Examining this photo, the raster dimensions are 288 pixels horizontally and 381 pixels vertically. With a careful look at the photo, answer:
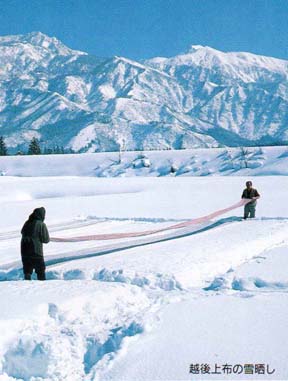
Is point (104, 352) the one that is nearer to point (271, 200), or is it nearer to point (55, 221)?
point (55, 221)

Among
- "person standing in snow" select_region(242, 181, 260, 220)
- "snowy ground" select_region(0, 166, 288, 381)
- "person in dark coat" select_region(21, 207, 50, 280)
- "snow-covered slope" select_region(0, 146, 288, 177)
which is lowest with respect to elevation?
"snowy ground" select_region(0, 166, 288, 381)

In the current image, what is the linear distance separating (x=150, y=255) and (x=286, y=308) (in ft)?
13.7

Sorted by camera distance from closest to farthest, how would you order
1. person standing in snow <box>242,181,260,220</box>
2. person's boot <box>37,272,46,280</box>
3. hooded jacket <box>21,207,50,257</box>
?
1. hooded jacket <box>21,207,50,257</box>
2. person's boot <box>37,272,46,280</box>
3. person standing in snow <box>242,181,260,220</box>

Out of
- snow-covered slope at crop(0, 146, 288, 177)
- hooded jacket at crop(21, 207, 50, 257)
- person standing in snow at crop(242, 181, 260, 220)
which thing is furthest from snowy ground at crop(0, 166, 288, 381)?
snow-covered slope at crop(0, 146, 288, 177)

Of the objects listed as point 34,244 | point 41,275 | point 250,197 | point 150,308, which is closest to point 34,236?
point 34,244

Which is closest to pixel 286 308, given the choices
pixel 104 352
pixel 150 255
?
pixel 104 352

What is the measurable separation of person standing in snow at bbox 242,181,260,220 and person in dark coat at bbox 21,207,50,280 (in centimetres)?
887

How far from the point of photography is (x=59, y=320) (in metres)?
6.65

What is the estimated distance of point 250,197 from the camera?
1642 cm

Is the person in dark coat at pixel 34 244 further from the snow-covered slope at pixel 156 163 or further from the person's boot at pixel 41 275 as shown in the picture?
the snow-covered slope at pixel 156 163

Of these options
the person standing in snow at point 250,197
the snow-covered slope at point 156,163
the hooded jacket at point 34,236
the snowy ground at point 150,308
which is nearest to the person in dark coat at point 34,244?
the hooded jacket at point 34,236

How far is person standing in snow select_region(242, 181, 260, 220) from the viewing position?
1639 centimetres

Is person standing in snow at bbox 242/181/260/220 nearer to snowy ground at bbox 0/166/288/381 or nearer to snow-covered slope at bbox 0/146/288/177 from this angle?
snowy ground at bbox 0/166/288/381

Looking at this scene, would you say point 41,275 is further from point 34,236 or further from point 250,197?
point 250,197
